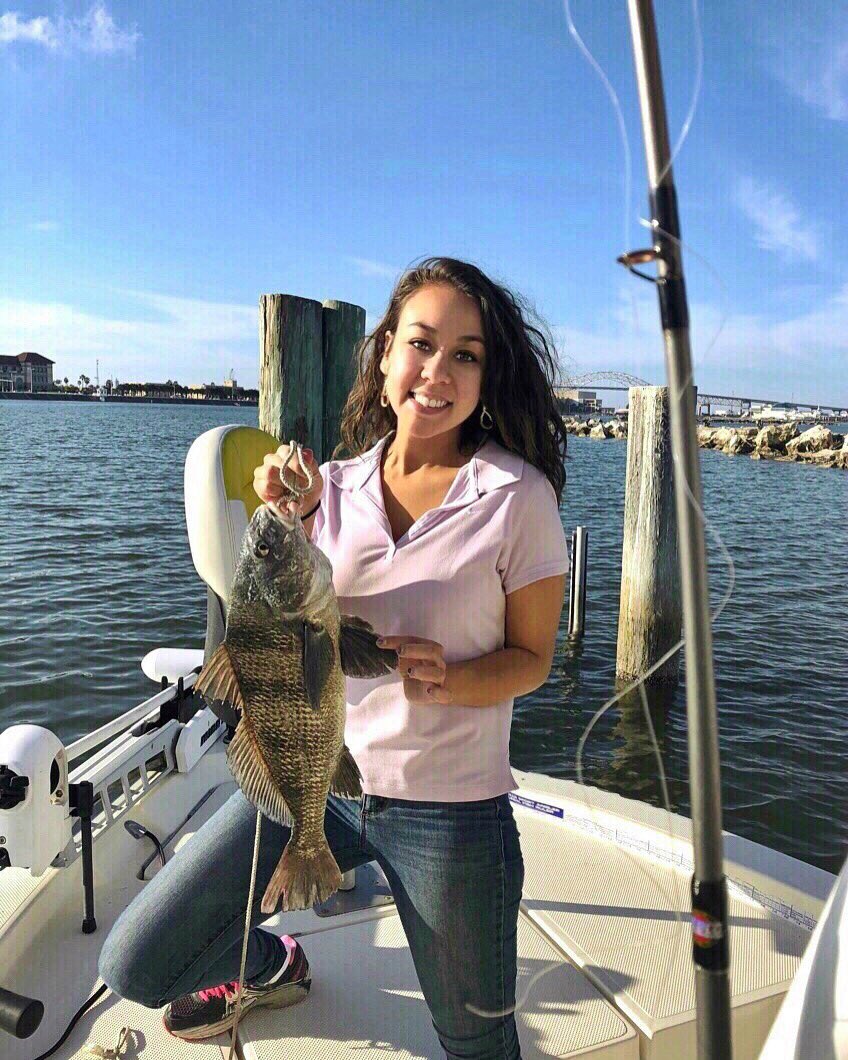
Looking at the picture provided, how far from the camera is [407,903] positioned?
2.25 meters

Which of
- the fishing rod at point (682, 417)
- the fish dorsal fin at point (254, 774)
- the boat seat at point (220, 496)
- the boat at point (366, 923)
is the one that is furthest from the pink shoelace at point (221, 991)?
the fishing rod at point (682, 417)

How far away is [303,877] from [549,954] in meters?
1.65

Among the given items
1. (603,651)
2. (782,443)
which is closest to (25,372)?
(782,443)

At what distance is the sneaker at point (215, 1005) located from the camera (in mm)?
2791

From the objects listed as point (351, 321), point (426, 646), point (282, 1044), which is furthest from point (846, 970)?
point (351, 321)

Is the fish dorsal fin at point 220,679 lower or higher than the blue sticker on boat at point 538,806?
higher

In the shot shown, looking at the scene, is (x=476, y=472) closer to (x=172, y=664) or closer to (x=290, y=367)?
(x=290, y=367)

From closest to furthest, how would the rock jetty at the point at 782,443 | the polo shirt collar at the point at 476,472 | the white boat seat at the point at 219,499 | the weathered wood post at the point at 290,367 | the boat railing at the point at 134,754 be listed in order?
the polo shirt collar at the point at 476,472 → the white boat seat at the point at 219,499 → the boat railing at the point at 134,754 → the weathered wood post at the point at 290,367 → the rock jetty at the point at 782,443

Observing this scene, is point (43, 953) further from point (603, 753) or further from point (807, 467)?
point (807, 467)

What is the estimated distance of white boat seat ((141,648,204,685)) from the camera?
5.23m

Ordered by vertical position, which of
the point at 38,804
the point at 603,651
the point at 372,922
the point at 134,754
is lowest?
the point at 603,651

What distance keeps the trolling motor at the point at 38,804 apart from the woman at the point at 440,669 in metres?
1.16

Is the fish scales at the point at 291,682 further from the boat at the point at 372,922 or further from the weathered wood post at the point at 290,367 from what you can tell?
the weathered wood post at the point at 290,367

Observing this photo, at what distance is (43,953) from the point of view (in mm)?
3393
